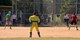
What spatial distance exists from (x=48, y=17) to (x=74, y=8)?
3998mm

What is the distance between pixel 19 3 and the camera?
44.3 meters

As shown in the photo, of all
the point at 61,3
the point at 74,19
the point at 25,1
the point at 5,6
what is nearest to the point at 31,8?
the point at 25,1

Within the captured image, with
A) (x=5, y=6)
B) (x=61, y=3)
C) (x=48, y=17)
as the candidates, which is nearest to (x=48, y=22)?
(x=48, y=17)

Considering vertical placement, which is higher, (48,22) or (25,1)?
(25,1)

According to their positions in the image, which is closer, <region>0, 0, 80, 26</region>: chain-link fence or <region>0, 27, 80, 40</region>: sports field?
<region>0, 27, 80, 40</region>: sports field

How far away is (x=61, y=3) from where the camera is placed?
45.3m

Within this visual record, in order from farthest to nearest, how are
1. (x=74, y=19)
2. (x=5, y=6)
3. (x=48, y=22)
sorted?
1. (x=5, y=6)
2. (x=48, y=22)
3. (x=74, y=19)

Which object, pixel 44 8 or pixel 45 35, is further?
pixel 44 8

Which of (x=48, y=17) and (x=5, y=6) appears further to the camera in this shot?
(x=5, y=6)

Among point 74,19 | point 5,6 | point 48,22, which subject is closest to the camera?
point 74,19

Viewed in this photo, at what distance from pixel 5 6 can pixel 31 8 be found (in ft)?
34.3

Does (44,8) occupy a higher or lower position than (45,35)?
higher

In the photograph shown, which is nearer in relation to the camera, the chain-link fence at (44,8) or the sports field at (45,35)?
the sports field at (45,35)

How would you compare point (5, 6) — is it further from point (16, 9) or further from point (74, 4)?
point (74, 4)
